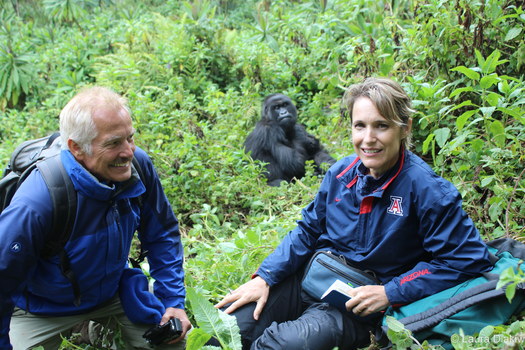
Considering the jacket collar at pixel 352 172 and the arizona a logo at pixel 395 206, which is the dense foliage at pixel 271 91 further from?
the arizona a logo at pixel 395 206

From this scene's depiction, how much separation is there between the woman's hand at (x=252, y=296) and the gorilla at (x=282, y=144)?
9.98ft

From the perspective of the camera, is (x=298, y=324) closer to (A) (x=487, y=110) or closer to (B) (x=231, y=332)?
(B) (x=231, y=332)

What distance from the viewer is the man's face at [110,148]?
2.05m

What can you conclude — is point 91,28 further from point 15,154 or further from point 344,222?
point 344,222

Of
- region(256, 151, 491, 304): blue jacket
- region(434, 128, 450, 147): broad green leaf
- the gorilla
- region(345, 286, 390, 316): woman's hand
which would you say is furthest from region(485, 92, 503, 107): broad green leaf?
the gorilla

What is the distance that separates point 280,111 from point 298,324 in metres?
→ 4.12

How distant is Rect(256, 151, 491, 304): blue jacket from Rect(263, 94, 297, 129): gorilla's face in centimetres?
360

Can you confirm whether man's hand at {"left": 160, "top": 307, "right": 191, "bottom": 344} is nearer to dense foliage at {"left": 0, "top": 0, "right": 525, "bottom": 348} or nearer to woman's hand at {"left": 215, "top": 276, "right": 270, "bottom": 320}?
woman's hand at {"left": 215, "top": 276, "right": 270, "bottom": 320}

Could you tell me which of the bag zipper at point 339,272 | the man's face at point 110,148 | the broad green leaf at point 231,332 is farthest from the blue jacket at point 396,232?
the man's face at point 110,148

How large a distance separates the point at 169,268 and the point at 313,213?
83 cm

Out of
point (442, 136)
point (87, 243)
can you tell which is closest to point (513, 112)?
point (442, 136)

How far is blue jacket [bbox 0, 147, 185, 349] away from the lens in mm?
1887

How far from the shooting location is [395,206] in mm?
2080

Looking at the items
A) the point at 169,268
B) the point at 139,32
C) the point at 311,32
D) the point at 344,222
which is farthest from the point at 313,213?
the point at 139,32
